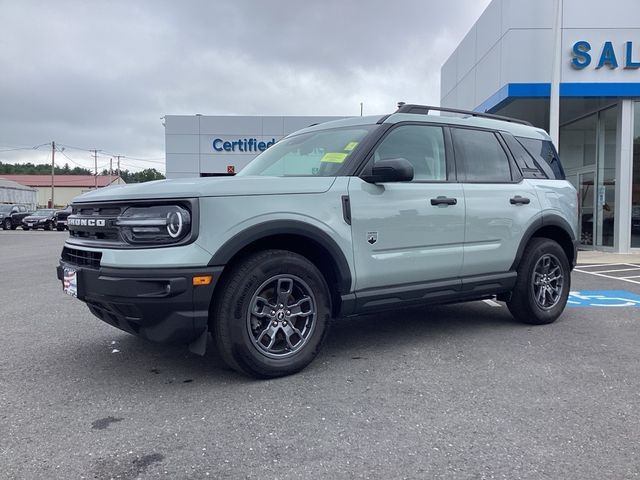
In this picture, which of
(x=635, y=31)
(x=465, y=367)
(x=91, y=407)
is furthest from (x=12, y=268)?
(x=635, y=31)

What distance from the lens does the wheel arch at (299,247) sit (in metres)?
3.50

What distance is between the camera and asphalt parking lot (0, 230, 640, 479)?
263 cm

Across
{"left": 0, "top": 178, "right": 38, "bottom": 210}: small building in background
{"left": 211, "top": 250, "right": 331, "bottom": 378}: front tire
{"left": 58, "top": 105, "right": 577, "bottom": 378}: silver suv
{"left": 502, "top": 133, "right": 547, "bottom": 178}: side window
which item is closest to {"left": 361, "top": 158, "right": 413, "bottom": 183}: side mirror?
{"left": 58, "top": 105, "right": 577, "bottom": 378}: silver suv

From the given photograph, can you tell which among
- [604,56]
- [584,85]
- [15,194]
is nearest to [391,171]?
[584,85]

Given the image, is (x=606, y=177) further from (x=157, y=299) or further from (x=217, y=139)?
(x=217, y=139)

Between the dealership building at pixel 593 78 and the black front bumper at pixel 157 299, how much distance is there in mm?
12706

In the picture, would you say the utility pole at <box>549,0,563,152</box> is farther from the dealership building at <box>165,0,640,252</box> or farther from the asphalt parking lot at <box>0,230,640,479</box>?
the asphalt parking lot at <box>0,230,640,479</box>

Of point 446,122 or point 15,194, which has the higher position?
point 15,194

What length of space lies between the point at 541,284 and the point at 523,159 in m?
1.28

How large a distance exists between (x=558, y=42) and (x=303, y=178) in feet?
38.3

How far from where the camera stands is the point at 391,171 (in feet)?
13.0

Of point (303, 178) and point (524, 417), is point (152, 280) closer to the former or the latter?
point (303, 178)

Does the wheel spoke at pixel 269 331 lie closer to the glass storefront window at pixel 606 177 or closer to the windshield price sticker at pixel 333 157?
the windshield price sticker at pixel 333 157

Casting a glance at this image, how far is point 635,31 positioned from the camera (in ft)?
44.9
